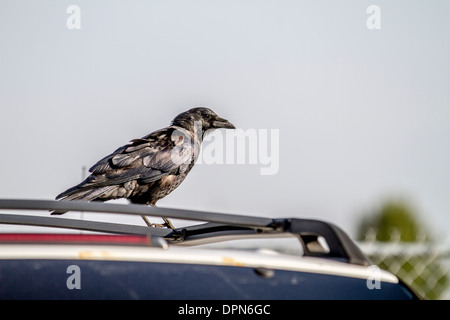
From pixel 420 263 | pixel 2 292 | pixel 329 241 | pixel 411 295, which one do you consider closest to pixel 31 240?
pixel 2 292

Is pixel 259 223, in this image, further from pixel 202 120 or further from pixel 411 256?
pixel 202 120

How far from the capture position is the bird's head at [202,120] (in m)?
8.37

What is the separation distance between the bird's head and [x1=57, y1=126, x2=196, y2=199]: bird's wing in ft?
1.92

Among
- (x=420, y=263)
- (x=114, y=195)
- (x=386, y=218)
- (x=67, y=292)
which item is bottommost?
(x=386, y=218)

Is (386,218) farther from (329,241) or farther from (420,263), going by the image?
(329,241)

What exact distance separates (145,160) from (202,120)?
1275 mm

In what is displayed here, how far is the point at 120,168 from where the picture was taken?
23.7 feet

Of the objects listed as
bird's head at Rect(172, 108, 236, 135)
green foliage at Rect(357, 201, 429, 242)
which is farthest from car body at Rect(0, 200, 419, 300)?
green foliage at Rect(357, 201, 429, 242)

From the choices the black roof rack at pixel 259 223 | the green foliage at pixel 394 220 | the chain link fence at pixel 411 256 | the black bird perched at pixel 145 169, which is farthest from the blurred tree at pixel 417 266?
the green foliage at pixel 394 220

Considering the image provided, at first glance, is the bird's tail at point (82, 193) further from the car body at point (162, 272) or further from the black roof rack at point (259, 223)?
the car body at point (162, 272)

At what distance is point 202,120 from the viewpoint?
334 inches
